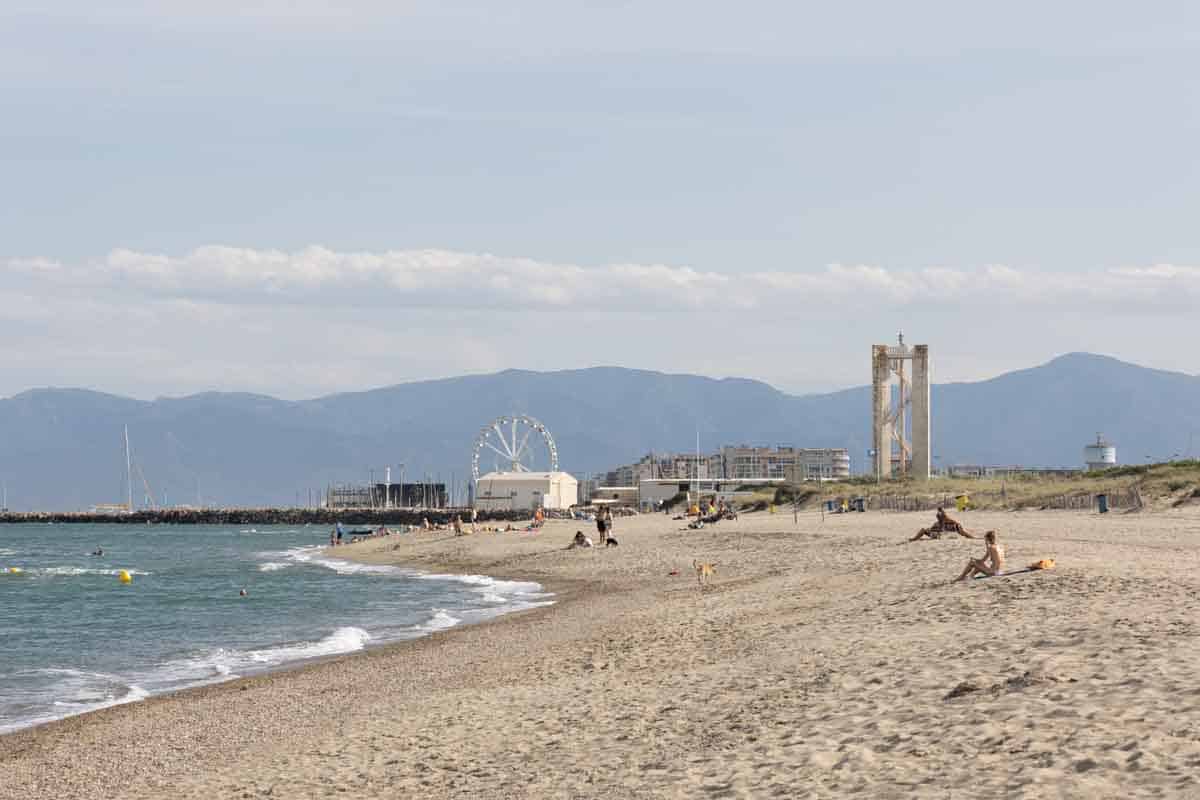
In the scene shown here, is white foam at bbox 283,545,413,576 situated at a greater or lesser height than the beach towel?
lesser

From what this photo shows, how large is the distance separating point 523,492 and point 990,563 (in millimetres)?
123036

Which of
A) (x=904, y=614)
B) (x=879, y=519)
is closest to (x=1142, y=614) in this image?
(x=904, y=614)

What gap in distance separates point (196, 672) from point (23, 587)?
30408mm

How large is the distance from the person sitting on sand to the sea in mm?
10638

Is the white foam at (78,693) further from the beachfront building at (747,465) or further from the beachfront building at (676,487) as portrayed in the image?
the beachfront building at (747,465)

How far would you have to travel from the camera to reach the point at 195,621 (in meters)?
32.6

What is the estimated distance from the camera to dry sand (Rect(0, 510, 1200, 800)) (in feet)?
32.4

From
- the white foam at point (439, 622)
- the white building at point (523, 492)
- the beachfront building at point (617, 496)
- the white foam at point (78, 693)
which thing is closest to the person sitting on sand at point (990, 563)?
the white foam at point (439, 622)

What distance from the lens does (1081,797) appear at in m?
8.61

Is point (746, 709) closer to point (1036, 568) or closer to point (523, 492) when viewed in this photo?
point (1036, 568)

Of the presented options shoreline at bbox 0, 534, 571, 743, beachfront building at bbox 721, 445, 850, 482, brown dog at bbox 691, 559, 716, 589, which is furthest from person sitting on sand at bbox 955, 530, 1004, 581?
beachfront building at bbox 721, 445, 850, 482

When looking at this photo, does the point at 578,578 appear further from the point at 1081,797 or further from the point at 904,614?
the point at 1081,797

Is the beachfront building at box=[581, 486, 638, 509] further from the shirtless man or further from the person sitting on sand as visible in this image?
the person sitting on sand

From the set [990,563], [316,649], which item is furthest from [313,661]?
[990,563]
